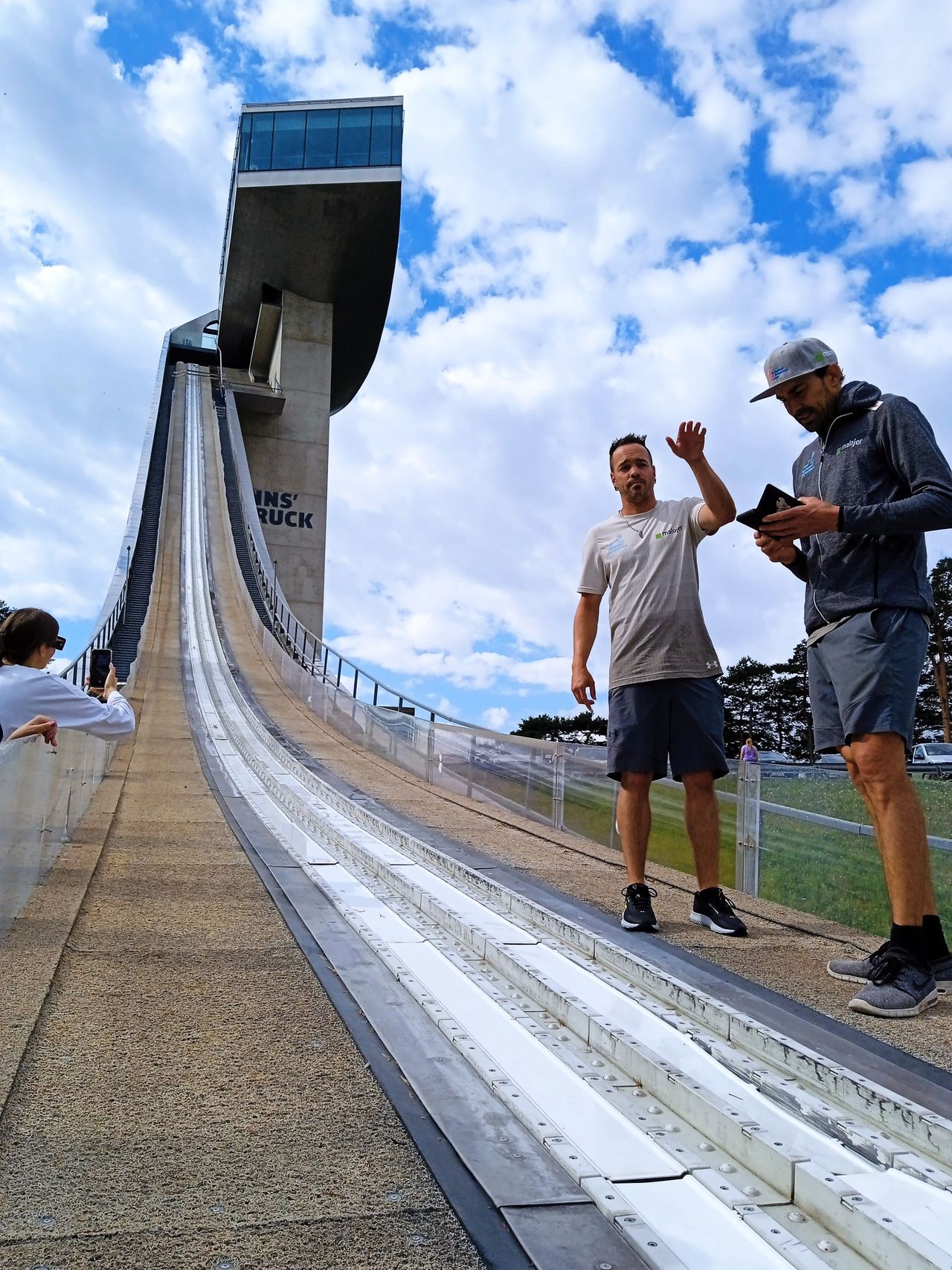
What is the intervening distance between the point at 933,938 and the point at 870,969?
0.17 metres

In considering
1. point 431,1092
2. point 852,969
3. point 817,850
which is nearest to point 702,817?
point 817,850

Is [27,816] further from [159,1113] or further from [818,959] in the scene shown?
[818,959]

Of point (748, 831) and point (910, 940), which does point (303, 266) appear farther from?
point (910, 940)

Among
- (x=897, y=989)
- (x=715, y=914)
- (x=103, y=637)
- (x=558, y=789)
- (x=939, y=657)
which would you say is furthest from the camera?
(x=939, y=657)

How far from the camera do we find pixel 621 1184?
1577 millimetres

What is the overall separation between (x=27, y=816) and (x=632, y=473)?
2395 millimetres

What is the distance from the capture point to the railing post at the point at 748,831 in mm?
4262

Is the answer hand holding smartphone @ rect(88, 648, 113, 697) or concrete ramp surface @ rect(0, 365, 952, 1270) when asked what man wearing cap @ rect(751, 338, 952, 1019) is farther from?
hand holding smartphone @ rect(88, 648, 113, 697)

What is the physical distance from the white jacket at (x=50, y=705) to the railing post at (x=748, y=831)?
248 cm

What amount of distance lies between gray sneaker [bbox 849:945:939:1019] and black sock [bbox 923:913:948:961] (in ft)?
0.20

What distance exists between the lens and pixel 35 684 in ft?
11.2

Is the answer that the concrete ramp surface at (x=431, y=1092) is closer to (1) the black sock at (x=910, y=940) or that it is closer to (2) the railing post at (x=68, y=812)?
(1) the black sock at (x=910, y=940)

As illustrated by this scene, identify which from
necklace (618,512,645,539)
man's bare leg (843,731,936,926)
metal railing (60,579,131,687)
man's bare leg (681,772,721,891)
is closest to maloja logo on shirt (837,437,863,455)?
man's bare leg (843,731,936,926)

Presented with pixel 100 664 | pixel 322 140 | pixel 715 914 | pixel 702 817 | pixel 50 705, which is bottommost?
pixel 715 914
